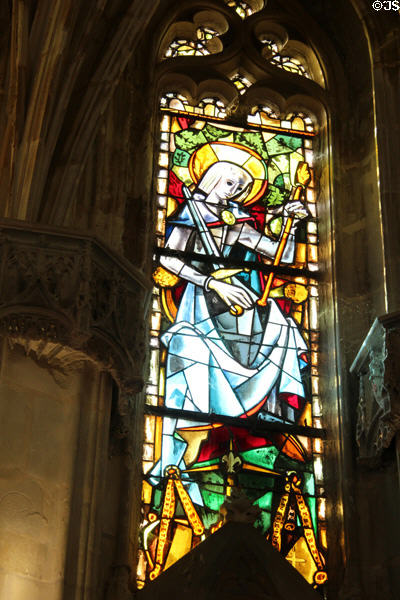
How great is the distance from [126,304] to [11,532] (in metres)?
1.99

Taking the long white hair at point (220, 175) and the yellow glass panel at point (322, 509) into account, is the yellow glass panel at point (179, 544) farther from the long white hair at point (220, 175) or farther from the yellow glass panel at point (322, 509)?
the long white hair at point (220, 175)

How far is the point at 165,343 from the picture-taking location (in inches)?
458

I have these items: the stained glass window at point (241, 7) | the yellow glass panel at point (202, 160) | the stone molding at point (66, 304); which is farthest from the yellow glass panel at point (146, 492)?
the stained glass window at point (241, 7)

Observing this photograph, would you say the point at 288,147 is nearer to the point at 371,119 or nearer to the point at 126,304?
the point at 371,119

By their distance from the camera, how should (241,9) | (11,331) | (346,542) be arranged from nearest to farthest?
(11,331)
(346,542)
(241,9)

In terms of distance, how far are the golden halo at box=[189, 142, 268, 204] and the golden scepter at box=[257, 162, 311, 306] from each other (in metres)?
0.30

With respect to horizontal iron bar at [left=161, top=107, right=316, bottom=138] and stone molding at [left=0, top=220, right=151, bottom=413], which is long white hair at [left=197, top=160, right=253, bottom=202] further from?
stone molding at [left=0, top=220, right=151, bottom=413]

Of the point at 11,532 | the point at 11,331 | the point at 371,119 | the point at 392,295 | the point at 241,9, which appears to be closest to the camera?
the point at 11,532

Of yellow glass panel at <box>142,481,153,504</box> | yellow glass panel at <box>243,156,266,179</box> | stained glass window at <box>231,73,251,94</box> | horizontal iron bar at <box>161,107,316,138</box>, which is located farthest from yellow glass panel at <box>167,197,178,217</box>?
yellow glass panel at <box>142,481,153,504</box>

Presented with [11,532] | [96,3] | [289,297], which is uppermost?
[96,3]

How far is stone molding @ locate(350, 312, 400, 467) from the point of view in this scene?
34.9 feet

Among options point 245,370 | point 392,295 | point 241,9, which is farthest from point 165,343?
point 241,9

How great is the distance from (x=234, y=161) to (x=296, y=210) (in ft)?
2.45

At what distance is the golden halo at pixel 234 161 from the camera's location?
12.8 m
